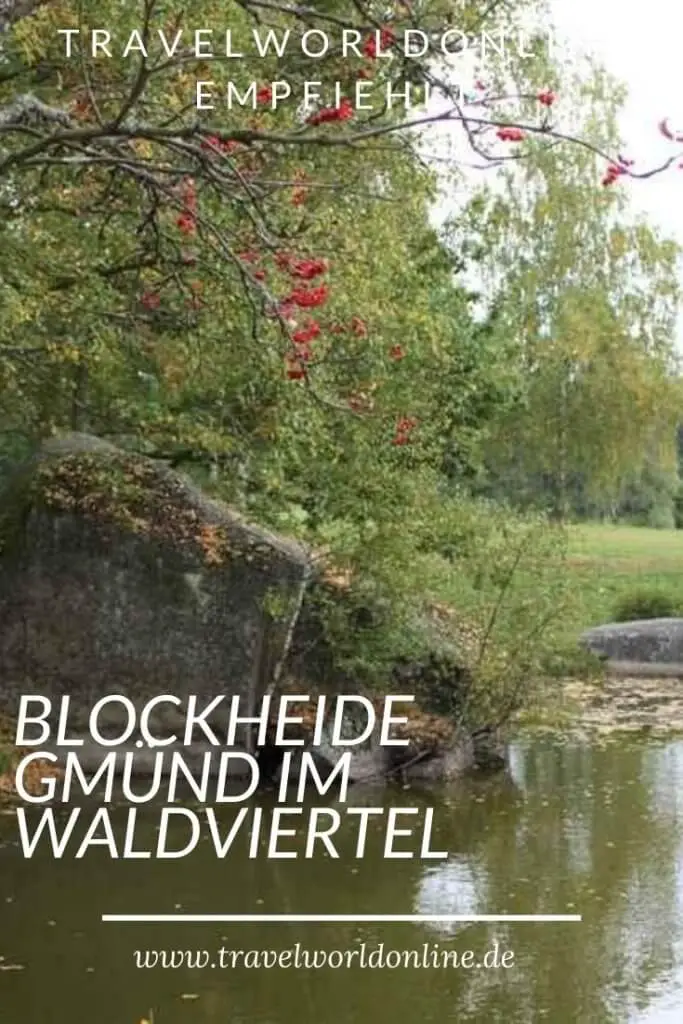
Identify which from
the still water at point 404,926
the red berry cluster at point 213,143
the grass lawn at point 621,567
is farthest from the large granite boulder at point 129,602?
the red berry cluster at point 213,143

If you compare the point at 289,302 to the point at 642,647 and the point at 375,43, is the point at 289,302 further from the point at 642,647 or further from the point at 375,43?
the point at 642,647

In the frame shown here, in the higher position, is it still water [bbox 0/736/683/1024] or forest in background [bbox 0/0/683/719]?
forest in background [bbox 0/0/683/719]

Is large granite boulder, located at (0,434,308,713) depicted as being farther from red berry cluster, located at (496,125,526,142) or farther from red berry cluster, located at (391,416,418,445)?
red berry cluster, located at (496,125,526,142)

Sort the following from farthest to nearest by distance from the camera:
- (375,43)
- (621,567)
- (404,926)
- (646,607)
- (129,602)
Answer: (621,567) → (646,607) → (129,602) → (404,926) → (375,43)

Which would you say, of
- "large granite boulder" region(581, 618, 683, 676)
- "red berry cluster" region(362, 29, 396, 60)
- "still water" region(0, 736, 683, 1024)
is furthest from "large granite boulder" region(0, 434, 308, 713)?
"large granite boulder" region(581, 618, 683, 676)

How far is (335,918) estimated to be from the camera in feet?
26.7

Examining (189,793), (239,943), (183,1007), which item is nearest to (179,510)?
(189,793)

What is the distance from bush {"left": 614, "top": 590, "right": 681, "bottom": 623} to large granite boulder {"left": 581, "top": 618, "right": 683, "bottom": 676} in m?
2.02

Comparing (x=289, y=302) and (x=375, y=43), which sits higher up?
(x=375, y=43)

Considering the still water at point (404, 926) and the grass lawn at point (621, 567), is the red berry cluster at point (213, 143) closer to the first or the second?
the still water at point (404, 926)

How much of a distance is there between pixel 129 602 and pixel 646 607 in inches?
503

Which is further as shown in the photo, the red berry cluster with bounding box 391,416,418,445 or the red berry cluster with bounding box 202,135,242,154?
the red berry cluster with bounding box 391,416,418,445

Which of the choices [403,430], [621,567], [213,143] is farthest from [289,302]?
[621,567]

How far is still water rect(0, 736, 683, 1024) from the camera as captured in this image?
6680mm
